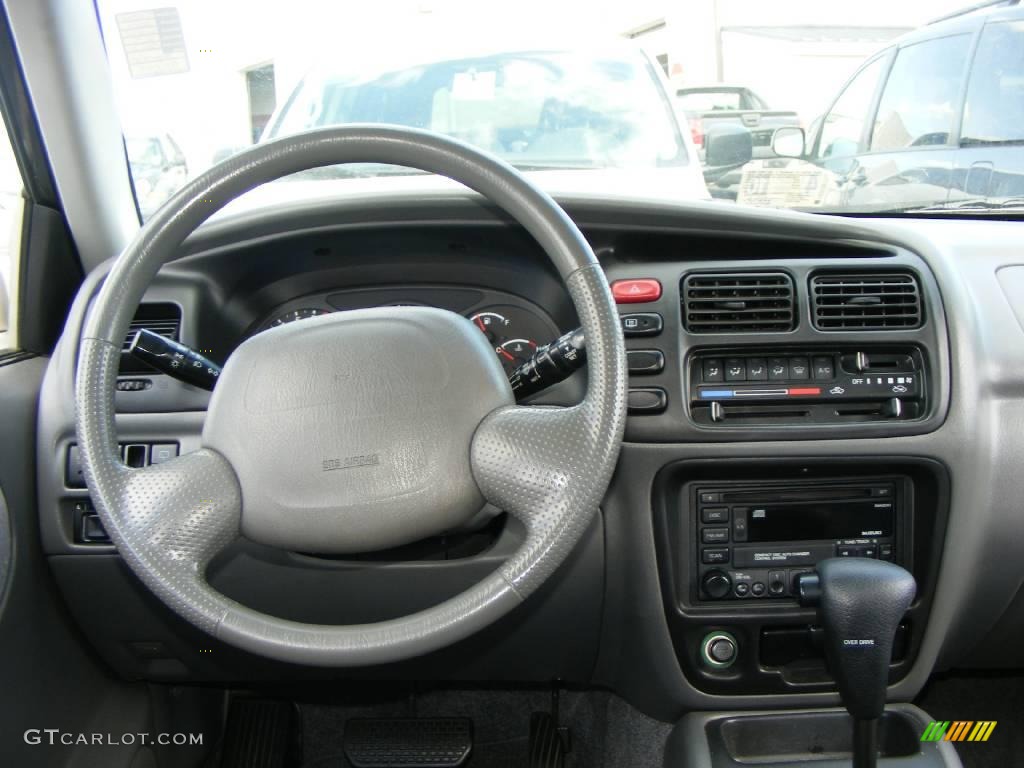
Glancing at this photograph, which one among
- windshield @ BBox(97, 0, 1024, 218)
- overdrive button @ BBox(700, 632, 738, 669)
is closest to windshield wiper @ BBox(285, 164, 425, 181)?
windshield @ BBox(97, 0, 1024, 218)

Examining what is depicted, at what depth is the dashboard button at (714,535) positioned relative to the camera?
167 cm

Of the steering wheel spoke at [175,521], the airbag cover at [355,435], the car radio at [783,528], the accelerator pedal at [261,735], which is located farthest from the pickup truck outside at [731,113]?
the accelerator pedal at [261,735]

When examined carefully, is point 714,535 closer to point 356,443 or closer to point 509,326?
point 509,326

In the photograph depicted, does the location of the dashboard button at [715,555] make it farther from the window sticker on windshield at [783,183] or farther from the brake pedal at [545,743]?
the window sticker on windshield at [783,183]

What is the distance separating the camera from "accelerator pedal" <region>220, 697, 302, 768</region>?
218cm

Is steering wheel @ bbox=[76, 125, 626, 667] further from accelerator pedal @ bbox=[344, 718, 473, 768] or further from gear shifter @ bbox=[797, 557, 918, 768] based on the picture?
accelerator pedal @ bbox=[344, 718, 473, 768]

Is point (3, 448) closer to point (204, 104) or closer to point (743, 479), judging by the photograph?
point (204, 104)

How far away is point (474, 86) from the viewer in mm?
2211

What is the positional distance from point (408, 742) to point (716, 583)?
35.1 inches

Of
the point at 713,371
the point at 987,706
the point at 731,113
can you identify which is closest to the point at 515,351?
the point at 713,371

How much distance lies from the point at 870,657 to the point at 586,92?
1.50 meters

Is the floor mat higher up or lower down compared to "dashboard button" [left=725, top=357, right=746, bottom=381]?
lower down

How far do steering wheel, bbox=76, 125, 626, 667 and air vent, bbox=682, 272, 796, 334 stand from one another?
52 cm

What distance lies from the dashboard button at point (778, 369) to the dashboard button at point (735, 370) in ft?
0.15
